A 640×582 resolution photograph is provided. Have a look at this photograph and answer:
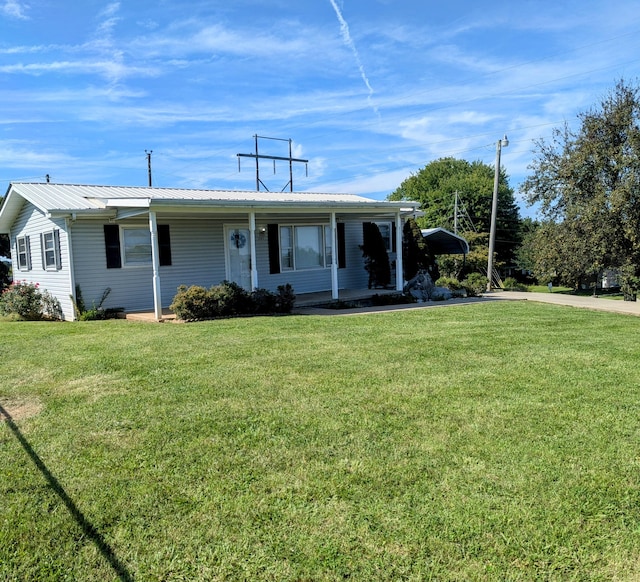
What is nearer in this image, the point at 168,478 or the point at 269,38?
the point at 168,478

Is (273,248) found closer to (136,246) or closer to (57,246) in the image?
(136,246)

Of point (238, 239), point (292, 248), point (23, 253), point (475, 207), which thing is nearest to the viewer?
point (238, 239)

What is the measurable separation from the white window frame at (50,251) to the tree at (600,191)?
14.5 meters

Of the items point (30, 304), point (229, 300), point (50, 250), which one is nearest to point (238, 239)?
point (229, 300)

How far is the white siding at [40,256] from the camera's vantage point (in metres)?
12.4

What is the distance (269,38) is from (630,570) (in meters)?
15.0

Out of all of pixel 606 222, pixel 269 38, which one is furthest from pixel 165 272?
pixel 606 222

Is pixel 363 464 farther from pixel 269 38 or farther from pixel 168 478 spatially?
pixel 269 38

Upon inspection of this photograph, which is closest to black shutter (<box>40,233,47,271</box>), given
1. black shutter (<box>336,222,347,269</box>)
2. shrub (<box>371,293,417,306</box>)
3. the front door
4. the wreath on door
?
the front door

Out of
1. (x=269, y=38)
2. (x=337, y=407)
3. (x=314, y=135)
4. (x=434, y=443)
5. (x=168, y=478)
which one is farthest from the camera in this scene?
(x=314, y=135)

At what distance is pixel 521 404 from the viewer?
468 centimetres

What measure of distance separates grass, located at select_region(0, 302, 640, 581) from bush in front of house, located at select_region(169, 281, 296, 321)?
4.00 meters

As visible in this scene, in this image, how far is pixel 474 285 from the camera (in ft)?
63.6

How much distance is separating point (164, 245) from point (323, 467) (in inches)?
435
